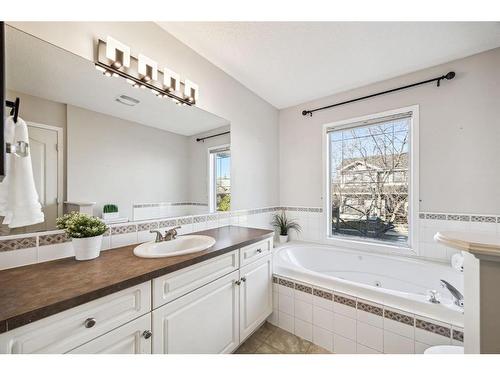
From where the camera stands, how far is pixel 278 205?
116 inches

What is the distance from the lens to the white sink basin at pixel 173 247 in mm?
1103

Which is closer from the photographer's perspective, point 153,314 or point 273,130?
point 153,314

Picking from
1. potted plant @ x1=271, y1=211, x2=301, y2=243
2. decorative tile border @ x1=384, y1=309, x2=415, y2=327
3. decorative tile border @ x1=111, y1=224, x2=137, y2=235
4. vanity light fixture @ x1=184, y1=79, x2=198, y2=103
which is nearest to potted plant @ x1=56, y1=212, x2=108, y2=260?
decorative tile border @ x1=111, y1=224, x2=137, y2=235

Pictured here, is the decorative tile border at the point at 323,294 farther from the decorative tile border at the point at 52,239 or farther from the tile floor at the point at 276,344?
the decorative tile border at the point at 52,239

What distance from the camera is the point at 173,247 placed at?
1.44m

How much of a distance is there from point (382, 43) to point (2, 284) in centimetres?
275

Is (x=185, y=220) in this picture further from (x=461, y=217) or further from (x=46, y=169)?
(x=461, y=217)

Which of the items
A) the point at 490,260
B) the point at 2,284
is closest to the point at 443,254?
the point at 490,260

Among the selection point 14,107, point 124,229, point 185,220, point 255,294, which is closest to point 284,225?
point 255,294

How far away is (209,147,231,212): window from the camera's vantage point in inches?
77.5

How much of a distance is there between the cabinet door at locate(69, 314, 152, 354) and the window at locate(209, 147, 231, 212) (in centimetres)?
113

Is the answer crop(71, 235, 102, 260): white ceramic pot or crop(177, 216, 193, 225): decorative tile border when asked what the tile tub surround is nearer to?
crop(177, 216, 193, 225): decorative tile border
